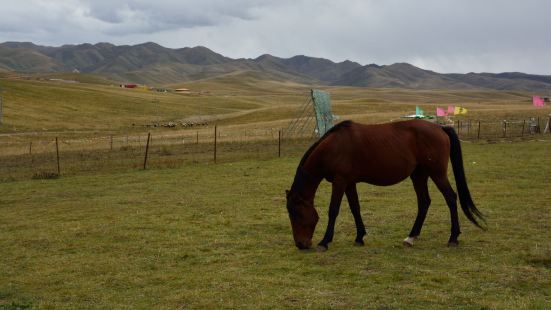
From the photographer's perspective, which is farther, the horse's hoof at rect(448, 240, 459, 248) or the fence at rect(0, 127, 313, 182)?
the fence at rect(0, 127, 313, 182)

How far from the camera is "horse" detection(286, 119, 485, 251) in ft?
29.7

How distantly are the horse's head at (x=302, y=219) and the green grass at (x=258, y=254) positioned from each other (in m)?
0.28

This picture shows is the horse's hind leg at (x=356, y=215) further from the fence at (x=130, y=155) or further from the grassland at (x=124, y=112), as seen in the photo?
the grassland at (x=124, y=112)

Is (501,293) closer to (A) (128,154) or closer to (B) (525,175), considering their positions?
(B) (525,175)

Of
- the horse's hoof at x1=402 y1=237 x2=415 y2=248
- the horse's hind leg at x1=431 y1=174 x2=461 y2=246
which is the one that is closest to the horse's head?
the horse's hoof at x1=402 y1=237 x2=415 y2=248

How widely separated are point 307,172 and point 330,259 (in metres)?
Result: 1.55

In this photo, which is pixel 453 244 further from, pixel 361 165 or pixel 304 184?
pixel 304 184

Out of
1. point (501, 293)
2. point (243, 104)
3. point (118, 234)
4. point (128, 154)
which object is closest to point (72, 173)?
point (128, 154)

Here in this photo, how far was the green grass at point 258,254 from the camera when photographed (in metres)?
6.79

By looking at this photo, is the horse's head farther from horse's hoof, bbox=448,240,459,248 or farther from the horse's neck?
horse's hoof, bbox=448,240,459,248

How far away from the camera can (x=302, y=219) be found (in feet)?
29.9

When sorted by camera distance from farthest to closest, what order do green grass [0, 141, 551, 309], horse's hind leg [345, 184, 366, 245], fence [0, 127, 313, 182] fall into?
fence [0, 127, 313, 182]
horse's hind leg [345, 184, 366, 245]
green grass [0, 141, 551, 309]

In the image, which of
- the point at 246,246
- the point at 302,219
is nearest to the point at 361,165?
the point at 302,219

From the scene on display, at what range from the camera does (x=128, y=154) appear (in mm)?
30859
